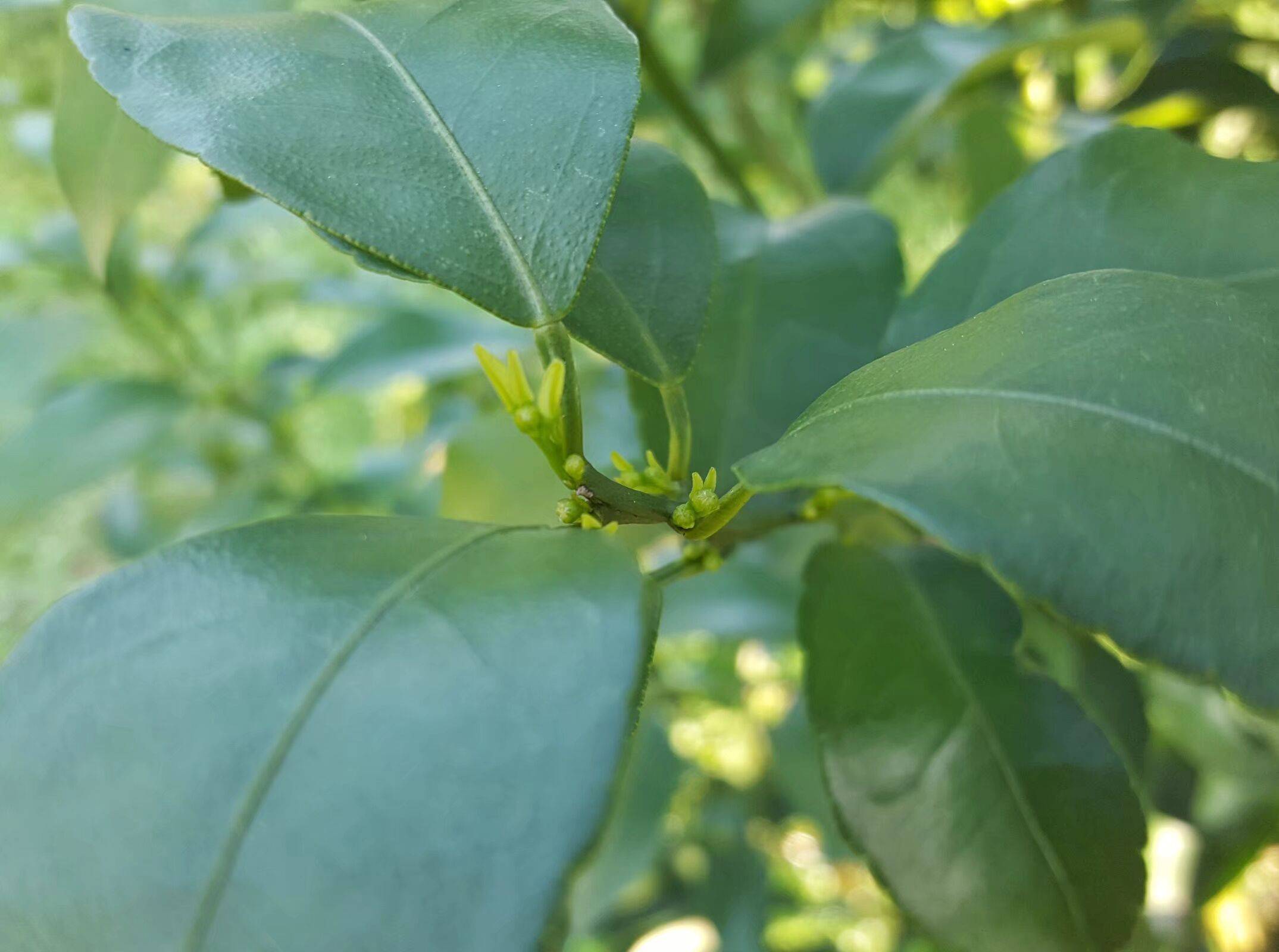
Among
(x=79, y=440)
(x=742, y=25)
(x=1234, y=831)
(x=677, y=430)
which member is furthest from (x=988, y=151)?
(x=79, y=440)

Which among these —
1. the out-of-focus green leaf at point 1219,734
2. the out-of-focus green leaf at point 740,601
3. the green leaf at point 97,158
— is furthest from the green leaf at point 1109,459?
the out-of-focus green leaf at point 1219,734

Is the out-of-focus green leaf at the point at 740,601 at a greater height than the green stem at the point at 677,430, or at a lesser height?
lesser

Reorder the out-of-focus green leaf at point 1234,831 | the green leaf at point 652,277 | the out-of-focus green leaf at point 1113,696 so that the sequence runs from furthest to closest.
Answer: the out-of-focus green leaf at point 1234,831 < the out-of-focus green leaf at point 1113,696 < the green leaf at point 652,277

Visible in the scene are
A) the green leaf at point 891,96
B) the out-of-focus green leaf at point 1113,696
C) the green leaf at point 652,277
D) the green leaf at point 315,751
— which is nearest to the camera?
the green leaf at point 315,751

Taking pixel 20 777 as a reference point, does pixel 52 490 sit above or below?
below

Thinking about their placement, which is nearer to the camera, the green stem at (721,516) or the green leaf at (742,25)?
the green stem at (721,516)

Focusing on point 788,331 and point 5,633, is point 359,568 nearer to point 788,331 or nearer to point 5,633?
point 788,331

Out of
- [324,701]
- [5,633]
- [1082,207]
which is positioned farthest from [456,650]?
[5,633]

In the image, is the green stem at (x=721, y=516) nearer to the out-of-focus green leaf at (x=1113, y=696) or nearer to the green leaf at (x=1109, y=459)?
the green leaf at (x=1109, y=459)
